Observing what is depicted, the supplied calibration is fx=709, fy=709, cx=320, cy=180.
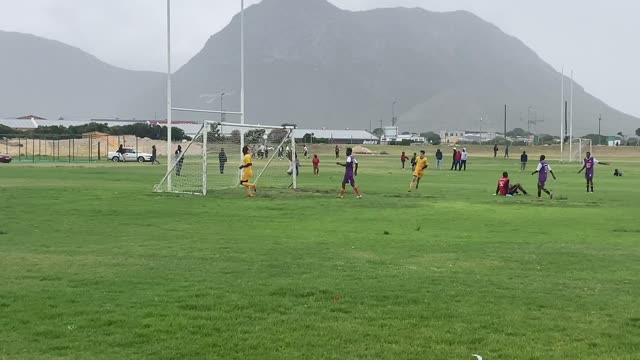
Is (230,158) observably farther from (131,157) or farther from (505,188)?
(131,157)

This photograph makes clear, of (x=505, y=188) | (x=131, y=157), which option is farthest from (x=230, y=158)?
(x=131, y=157)

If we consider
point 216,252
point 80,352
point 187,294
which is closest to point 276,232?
point 216,252

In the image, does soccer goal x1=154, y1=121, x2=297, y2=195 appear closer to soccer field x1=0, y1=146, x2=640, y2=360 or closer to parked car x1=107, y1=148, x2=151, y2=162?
soccer field x1=0, y1=146, x2=640, y2=360

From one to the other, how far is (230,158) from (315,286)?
29.1 meters

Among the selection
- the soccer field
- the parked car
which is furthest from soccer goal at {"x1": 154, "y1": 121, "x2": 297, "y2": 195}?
the parked car

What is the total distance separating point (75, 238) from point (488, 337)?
370 inches

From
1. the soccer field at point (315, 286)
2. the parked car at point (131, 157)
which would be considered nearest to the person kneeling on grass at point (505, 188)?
the soccer field at point (315, 286)

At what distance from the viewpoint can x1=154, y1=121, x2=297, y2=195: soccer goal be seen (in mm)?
28578

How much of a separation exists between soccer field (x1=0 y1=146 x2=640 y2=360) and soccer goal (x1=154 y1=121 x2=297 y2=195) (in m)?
9.64

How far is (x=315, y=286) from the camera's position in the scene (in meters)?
9.25

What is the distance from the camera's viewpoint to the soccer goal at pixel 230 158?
28.6m

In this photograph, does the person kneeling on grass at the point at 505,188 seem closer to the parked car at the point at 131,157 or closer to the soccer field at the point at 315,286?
the soccer field at the point at 315,286

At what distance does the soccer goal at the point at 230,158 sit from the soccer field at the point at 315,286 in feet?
31.6

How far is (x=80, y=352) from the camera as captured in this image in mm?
6473
